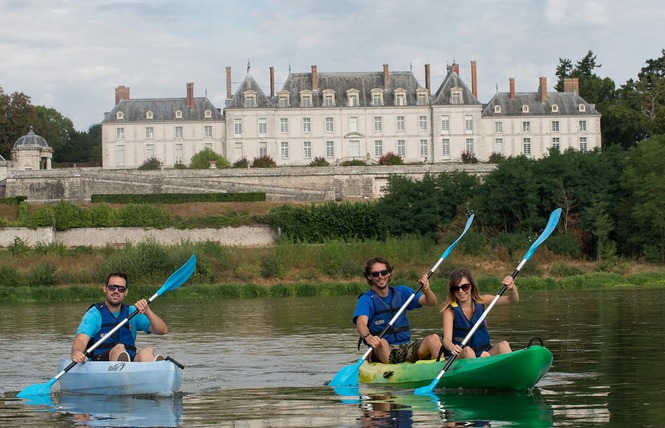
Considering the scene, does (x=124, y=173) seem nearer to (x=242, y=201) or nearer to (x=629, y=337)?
(x=242, y=201)

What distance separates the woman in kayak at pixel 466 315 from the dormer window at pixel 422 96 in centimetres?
6399

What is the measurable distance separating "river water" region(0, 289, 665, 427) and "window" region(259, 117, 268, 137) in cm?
4974

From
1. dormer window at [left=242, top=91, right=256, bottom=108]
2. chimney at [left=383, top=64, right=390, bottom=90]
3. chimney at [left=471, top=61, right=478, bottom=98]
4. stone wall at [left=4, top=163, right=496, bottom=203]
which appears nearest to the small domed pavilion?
stone wall at [left=4, top=163, right=496, bottom=203]

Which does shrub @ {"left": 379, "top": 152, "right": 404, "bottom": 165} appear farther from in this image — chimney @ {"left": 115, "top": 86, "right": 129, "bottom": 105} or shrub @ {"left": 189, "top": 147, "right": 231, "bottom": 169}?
chimney @ {"left": 115, "top": 86, "right": 129, "bottom": 105}

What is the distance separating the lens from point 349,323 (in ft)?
75.9

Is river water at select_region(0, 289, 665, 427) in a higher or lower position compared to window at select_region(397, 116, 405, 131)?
lower

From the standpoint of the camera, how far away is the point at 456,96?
249ft

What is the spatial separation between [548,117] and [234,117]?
1818 centimetres

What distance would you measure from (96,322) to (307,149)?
64.4m

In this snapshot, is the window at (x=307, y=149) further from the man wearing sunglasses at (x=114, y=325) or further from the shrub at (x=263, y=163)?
the man wearing sunglasses at (x=114, y=325)

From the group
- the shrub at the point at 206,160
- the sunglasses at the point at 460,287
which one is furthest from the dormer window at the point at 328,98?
the sunglasses at the point at 460,287

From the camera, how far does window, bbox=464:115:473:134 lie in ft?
249

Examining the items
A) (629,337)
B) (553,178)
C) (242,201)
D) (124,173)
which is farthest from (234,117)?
(629,337)

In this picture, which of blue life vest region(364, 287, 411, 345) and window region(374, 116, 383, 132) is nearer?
blue life vest region(364, 287, 411, 345)
